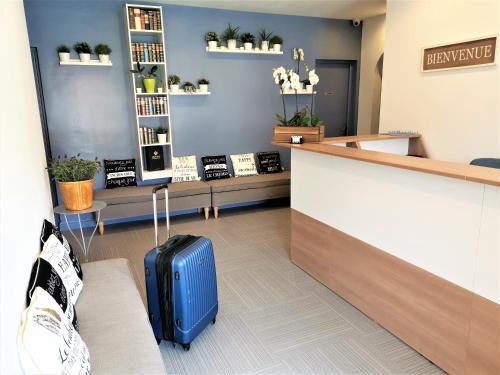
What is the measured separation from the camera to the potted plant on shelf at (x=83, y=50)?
423 cm

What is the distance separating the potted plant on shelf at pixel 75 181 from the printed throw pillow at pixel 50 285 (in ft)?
4.04

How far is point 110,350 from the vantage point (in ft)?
5.49

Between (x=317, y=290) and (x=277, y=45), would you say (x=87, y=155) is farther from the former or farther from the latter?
(x=317, y=290)

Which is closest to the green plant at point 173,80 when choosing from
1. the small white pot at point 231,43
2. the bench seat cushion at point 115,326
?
the small white pot at point 231,43

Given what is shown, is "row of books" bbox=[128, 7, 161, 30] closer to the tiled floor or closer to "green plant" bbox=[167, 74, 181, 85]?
"green plant" bbox=[167, 74, 181, 85]

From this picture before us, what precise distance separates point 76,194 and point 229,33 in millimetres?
3133

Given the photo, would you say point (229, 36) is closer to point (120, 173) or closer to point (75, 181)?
point (120, 173)

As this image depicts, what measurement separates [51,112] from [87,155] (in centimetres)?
64

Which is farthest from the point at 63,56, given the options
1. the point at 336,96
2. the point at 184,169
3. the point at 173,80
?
A: the point at 336,96

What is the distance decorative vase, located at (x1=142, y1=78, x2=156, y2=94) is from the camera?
4.46 metres

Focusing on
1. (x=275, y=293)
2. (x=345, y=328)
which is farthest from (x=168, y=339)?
(x=345, y=328)

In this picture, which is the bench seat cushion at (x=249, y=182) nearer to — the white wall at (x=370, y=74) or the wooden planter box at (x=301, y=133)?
the wooden planter box at (x=301, y=133)

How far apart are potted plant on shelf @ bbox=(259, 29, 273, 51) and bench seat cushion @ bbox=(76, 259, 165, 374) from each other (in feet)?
12.5

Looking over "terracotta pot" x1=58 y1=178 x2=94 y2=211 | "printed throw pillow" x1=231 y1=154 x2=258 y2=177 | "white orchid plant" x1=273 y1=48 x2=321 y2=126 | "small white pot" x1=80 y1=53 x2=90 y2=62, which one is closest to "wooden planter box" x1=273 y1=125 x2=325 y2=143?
"white orchid plant" x1=273 y1=48 x2=321 y2=126
